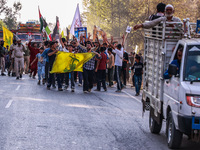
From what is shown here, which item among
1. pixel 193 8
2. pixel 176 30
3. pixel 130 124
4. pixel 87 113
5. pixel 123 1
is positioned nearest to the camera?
pixel 176 30

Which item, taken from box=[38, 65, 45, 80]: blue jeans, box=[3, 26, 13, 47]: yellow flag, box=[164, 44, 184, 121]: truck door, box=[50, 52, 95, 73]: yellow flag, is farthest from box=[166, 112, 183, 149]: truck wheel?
box=[3, 26, 13, 47]: yellow flag

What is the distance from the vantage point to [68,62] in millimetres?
18672

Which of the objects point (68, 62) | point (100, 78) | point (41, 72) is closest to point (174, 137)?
point (68, 62)

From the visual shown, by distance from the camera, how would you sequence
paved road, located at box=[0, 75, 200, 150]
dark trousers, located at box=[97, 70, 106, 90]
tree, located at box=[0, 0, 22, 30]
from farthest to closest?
tree, located at box=[0, 0, 22, 30] → dark trousers, located at box=[97, 70, 106, 90] → paved road, located at box=[0, 75, 200, 150]

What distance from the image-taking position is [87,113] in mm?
11727

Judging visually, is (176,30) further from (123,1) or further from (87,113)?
(123,1)

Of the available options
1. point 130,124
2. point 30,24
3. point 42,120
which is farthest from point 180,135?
point 30,24

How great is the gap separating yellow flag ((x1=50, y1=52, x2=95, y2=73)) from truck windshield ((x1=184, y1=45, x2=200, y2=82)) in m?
11.1

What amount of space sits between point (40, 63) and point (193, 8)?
91.3ft

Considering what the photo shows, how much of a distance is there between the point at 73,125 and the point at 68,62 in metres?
9.13

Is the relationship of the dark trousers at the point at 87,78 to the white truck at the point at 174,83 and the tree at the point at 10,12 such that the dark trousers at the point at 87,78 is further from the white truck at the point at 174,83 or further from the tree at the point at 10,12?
the tree at the point at 10,12

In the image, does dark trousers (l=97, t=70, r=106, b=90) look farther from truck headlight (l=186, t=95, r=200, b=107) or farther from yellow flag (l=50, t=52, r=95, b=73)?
truck headlight (l=186, t=95, r=200, b=107)

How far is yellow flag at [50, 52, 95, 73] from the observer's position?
18422 millimetres

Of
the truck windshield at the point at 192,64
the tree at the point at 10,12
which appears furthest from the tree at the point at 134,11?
the truck windshield at the point at 192,64
